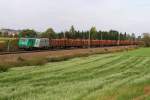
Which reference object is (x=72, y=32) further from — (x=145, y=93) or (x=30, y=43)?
(x=145, y=93)

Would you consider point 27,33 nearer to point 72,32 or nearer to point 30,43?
point 72,32

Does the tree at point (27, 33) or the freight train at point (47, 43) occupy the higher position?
the tree at point (27, 33)

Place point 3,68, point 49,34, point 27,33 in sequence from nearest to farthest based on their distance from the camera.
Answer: point 3,68
point 27,33
point 49,34

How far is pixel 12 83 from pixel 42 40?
46.1 meters

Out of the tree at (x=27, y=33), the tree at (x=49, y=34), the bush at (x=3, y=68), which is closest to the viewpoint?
the bush at (x=3, y=68)

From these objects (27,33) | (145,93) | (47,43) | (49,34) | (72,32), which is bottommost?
(145,93)

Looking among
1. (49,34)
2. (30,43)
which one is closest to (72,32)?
(49,34)

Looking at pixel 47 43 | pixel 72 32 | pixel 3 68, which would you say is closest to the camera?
pixel 3 68

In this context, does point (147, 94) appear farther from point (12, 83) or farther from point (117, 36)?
point (117, 36)

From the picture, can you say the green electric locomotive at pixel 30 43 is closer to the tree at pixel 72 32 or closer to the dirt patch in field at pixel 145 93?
the dirt patch in field at pixel 145 93

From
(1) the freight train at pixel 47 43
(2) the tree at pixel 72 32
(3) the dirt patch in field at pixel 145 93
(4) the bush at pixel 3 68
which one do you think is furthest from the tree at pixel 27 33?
(3) the dirt patch in field at pixel 145 93

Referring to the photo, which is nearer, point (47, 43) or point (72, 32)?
point (47, 43)

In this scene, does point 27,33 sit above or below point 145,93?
above


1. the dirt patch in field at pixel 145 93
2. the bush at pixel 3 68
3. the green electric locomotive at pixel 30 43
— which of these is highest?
the green electric locomotive at pixel 30 43
